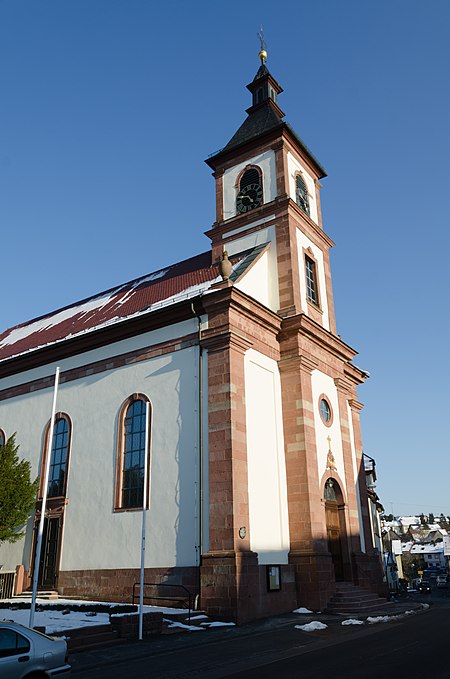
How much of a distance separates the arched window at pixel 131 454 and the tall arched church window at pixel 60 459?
3.05 metres

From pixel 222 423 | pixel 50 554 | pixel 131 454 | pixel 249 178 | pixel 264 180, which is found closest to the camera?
pixel 222 423

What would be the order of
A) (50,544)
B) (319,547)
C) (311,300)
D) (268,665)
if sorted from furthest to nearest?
(311,300) → (50,544) → (319,547) → (268,665)

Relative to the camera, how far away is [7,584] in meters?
23.3

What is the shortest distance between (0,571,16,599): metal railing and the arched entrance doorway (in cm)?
1257

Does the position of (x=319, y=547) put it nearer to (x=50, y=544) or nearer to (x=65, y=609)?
(x=65, y=609)

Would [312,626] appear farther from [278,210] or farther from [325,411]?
[278,210]

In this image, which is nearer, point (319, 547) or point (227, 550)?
point (227, 550)

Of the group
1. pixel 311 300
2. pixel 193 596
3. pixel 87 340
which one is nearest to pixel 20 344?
pixel 87 340

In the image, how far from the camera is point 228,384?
1967cm

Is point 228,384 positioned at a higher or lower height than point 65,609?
higher

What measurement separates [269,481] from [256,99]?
853 inches

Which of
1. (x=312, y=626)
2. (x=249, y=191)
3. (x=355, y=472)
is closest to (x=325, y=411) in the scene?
(x=355, y=472)

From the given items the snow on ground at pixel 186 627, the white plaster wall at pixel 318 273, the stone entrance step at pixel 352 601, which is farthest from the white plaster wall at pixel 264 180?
the snow on ground at pixel 186 627

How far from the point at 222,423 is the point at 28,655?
11421 mm
